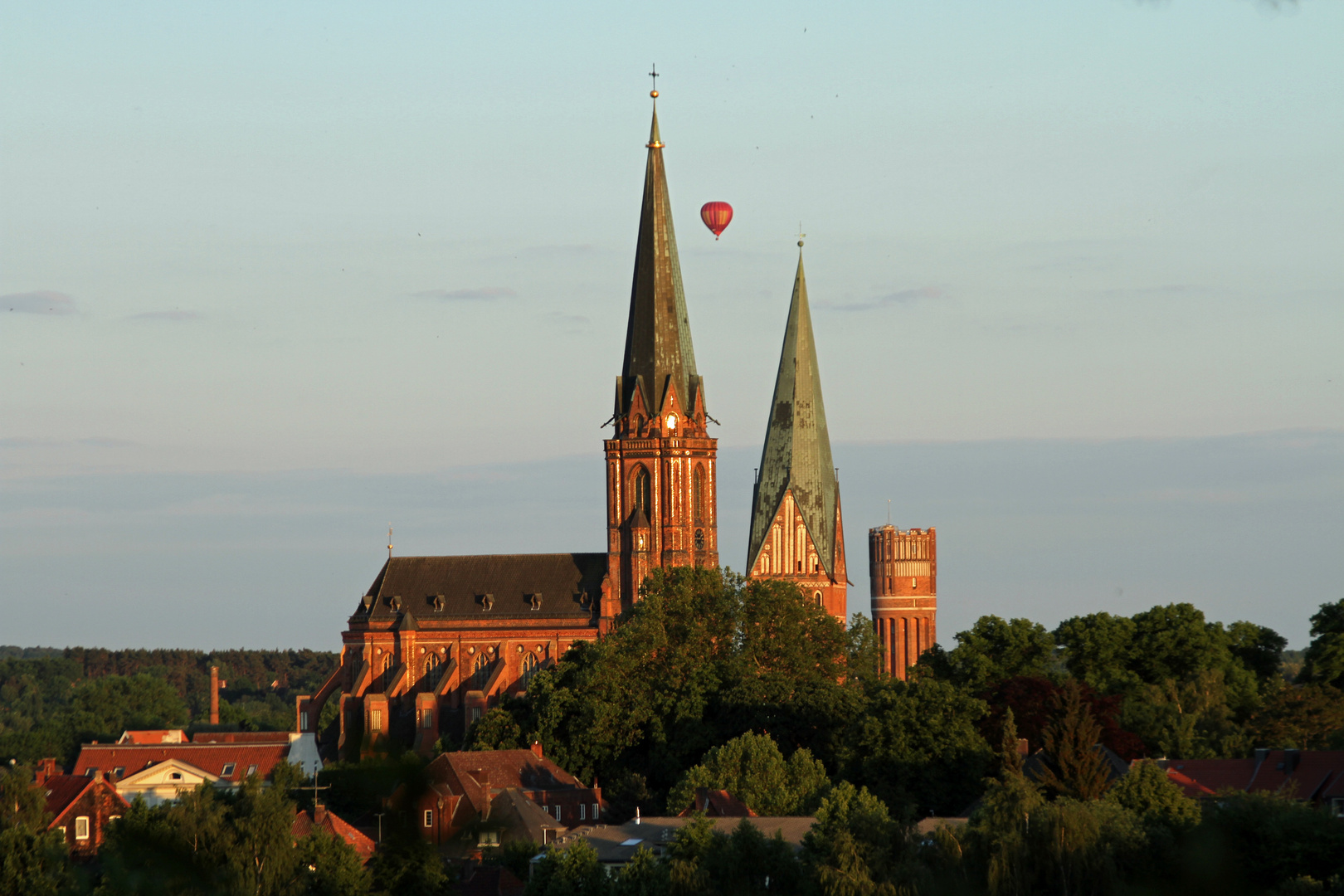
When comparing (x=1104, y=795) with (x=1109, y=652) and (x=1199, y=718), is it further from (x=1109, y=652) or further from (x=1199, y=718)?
(x=1109, y=652)

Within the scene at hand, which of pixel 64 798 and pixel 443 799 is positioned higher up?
pixel 443 799

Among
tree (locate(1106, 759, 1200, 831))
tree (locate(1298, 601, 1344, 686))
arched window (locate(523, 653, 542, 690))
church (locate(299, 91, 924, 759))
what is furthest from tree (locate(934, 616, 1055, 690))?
tree (locate(1106, 759, 1200, 831))

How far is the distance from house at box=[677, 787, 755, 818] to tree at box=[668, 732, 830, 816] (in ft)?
1.60

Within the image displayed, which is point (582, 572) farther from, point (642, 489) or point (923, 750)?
point (923, 750)

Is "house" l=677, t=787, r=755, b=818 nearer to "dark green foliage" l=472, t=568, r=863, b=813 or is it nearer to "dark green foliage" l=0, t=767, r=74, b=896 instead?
"dark green foliage" l=472, t=568, r=863, b=813

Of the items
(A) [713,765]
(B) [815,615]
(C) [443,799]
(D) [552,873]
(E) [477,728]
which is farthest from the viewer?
(B) [815,615]

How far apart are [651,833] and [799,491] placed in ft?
236

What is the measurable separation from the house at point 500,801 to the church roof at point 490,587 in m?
32.9

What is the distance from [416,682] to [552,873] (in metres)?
70.5

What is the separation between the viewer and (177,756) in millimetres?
93125

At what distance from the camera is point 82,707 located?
170 metres

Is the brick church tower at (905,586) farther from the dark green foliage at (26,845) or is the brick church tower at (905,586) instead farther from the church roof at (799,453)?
the dark green foliage at (26,845)

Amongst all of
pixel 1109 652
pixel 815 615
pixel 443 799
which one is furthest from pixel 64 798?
pixel 443 799

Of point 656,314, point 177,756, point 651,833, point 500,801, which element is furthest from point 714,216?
point 500,801
